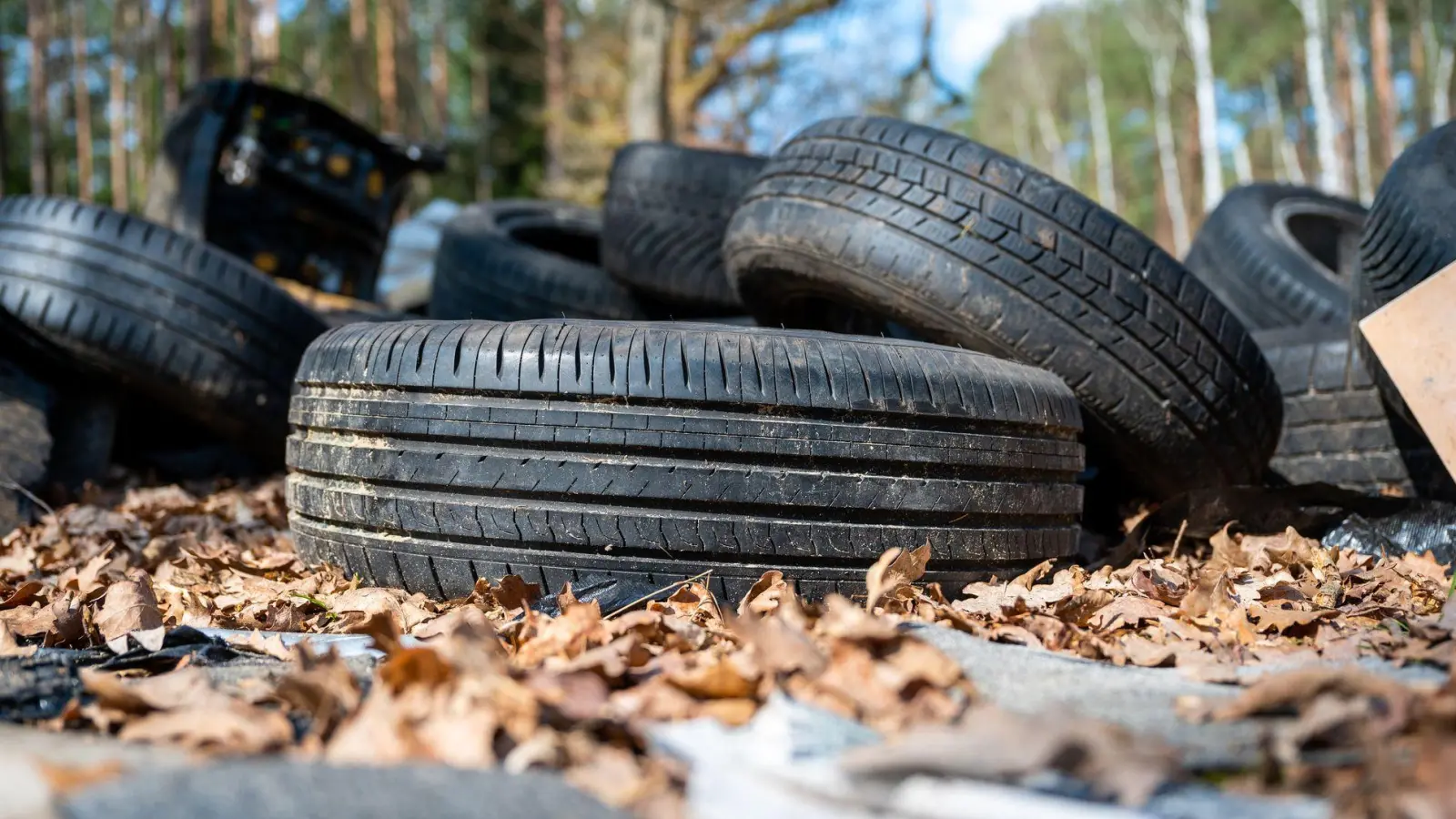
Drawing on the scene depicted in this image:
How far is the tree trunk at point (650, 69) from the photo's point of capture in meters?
13.3

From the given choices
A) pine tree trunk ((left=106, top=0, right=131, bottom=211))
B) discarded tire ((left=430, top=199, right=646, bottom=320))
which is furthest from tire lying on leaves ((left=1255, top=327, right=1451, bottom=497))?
pine tree trunk ((left=106, top=0, right=131, bottom=211))

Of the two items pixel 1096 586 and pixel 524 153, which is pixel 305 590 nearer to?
pixel 1096 586

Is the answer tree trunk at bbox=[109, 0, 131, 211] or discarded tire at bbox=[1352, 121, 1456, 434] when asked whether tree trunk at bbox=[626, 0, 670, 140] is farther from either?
tree trunk at bbox=[109, 0, 131, 211]

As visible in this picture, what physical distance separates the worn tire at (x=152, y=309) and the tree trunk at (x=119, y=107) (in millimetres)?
28083

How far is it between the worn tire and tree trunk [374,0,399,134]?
2393 centimetres

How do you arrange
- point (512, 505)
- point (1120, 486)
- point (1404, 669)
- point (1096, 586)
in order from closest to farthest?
point (1404, 669), point (512, 505), point (1096, 586), point (1120, 486)

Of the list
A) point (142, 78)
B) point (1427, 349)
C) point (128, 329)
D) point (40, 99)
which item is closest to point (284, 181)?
point (128, 329)

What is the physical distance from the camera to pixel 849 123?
155 inches

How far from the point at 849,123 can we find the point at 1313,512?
6.23 ft

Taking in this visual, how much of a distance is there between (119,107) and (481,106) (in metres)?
9.70

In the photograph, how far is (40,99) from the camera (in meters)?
22.5

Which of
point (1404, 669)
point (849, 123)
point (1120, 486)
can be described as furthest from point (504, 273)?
point (1404, 669)

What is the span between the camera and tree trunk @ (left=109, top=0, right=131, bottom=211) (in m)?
30.2

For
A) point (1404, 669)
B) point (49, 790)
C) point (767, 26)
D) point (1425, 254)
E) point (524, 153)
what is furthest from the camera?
point (524, 153)
